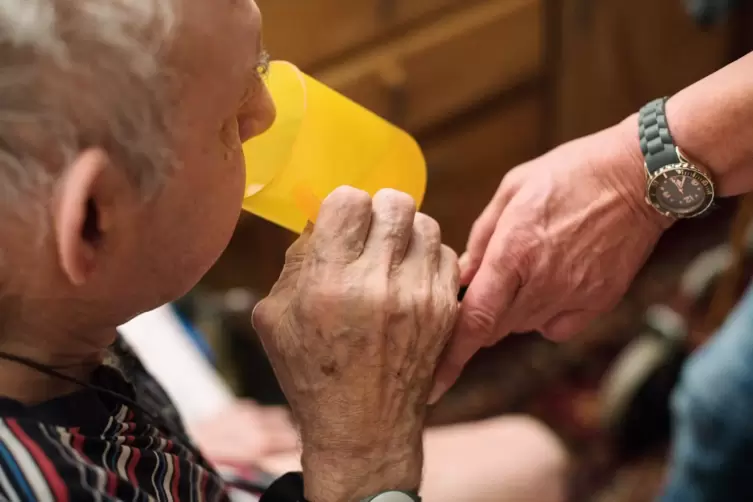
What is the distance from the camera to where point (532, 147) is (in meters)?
1.92

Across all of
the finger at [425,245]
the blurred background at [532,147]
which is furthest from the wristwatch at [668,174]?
the blurred background at [532,147]

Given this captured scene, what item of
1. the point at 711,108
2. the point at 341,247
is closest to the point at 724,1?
the point at 711,108

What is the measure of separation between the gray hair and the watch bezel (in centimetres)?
46

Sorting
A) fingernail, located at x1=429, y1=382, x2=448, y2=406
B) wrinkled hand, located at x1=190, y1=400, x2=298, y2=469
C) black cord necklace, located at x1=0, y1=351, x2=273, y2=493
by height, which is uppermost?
wrinkled hand, located at x1=190, y1=400, x2=298, y2=469

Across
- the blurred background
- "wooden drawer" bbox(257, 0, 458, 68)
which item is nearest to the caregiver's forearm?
the blurred background

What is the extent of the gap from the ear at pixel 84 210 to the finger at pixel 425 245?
254mm

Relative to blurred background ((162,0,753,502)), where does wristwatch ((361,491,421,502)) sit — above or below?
below

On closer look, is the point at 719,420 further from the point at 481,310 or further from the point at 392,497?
the point at 392,497

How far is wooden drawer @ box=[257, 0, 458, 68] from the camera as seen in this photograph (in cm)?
149

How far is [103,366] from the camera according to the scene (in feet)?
2.25

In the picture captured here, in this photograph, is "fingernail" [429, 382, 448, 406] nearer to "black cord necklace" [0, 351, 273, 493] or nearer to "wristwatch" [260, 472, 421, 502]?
"wristwatch" [260, 472, 421, 502]

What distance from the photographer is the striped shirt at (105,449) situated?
0.52m

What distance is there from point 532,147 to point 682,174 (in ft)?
3.81

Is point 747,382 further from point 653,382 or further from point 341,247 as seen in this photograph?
point 653,382
